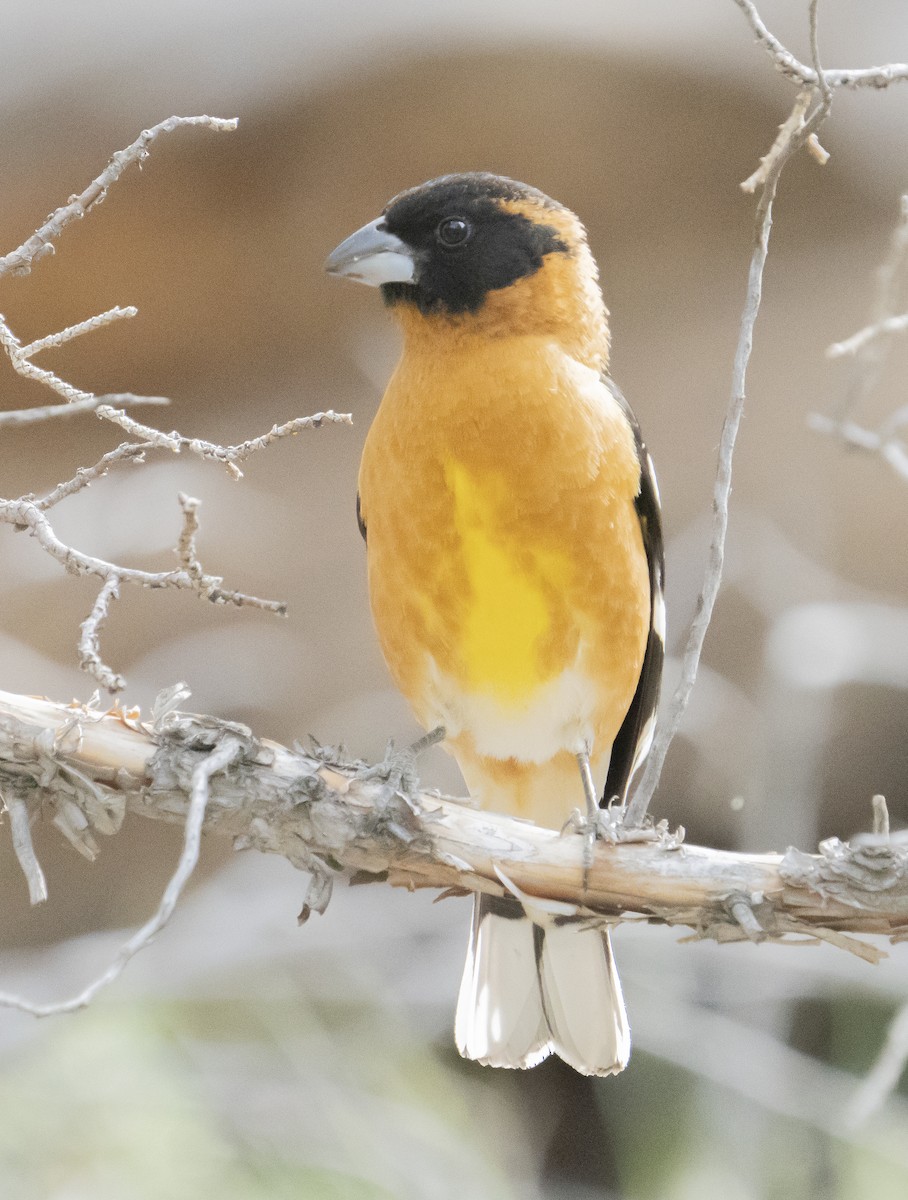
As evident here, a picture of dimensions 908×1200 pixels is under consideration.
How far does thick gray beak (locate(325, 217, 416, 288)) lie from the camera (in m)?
3.13

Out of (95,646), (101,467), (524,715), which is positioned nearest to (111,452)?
(101,467)

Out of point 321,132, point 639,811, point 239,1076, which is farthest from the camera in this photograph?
point 321,132

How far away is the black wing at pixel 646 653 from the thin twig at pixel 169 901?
1.30m

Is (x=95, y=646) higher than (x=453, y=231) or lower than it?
lower

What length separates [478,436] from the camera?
2873 millimetres

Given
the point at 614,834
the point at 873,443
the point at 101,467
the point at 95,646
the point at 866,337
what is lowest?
the point at 614,834

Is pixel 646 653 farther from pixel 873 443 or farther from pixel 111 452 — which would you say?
pixel 111 452

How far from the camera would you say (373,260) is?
316 centimetres

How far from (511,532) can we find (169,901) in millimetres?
1413

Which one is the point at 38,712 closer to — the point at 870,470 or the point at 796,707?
the point at 796,707

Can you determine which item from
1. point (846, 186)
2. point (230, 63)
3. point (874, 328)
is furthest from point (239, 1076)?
point (846, 186)

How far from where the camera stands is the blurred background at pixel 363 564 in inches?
187

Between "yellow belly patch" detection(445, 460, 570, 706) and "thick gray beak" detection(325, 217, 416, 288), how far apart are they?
0.58 metres

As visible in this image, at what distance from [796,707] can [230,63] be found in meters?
3.75
